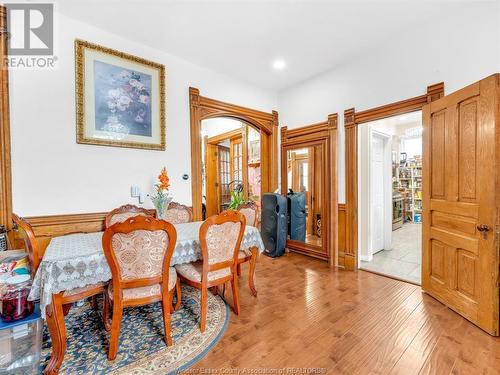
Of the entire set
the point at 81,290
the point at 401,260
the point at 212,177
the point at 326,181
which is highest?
the point at 212,177

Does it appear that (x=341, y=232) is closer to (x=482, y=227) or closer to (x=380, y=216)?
(x=380, y=216)

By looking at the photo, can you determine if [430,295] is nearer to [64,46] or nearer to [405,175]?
[64,46]

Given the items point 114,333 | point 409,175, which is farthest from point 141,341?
point 409,175

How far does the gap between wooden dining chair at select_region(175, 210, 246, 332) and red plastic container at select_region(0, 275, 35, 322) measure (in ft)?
3.52

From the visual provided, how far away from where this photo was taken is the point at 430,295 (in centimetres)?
264

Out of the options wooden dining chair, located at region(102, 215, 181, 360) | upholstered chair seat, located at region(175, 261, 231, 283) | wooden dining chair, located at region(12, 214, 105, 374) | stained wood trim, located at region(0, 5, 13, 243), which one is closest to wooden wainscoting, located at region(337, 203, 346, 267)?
upholstered chair seat, located at region(175, 261, 231, 283)

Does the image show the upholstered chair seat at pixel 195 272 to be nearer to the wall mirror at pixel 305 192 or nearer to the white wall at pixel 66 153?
the white wall at pixel 66 153

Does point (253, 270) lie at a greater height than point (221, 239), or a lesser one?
lesser

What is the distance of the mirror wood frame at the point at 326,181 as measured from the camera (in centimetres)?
374

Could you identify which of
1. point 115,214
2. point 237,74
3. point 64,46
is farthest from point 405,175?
point 64,46

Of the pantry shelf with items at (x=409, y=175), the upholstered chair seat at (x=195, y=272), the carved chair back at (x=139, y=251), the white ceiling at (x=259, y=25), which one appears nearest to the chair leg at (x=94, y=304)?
the upholstered chair seat at (x=195, y=272)

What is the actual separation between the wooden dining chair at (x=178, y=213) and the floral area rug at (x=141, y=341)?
3.59 feet

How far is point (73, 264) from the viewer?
64.7 inches

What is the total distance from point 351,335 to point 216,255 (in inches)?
51.5
